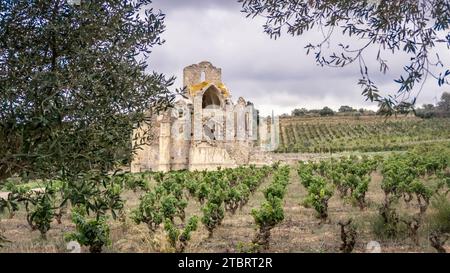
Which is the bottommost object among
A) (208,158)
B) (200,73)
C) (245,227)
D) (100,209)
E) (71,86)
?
(245,227)

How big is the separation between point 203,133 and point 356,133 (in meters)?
36.4

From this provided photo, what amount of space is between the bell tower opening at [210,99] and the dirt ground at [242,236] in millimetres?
28244

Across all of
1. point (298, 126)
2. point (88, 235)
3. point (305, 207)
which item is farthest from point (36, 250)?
point (298, 126)

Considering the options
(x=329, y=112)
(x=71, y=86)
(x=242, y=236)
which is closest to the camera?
(x=71, y=86)

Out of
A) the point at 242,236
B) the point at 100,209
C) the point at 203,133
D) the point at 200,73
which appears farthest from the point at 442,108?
the point at 200,73

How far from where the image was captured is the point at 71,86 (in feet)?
16.0

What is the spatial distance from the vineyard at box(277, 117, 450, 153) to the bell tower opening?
13142 millimetres

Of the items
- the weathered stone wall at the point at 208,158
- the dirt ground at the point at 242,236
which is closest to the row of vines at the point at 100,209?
the dirt ground at the point at 242,236

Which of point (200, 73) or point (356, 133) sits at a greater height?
point (200, 73)

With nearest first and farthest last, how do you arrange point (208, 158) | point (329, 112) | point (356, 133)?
1. point (208, 158)
2. point (356, 133)
3. point (329, 112)

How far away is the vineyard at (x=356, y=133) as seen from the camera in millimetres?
56281

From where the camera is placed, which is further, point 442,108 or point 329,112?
point 329,112

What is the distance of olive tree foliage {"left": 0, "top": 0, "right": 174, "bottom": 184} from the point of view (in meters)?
4.66

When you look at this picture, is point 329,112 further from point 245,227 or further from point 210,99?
point 245,227
